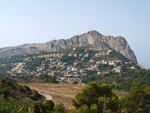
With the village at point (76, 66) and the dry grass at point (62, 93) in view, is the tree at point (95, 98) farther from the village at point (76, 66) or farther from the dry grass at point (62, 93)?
the village at point (76, 66)

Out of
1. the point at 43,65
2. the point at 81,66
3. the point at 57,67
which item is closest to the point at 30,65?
the point at 43,65

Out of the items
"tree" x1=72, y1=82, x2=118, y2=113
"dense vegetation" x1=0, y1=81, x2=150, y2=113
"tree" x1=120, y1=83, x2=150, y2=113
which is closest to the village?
"tree" x1=120, y1=83, x2=150, y2=113

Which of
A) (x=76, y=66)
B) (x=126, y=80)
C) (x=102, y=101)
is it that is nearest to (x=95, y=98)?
(x=102, y=101)

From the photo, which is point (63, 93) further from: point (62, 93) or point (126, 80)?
point (126, 80)

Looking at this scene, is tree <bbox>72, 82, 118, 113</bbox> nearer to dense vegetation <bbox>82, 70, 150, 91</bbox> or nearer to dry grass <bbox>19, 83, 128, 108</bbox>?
dry grass <bbox>19, 83, 128, 108</bbox>

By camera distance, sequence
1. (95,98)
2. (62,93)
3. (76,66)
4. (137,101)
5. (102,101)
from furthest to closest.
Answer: (76,66) → (62,93) → (137,101) → (95,98) → (102,101)

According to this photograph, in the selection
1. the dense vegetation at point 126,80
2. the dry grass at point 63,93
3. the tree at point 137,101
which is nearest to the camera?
the tree at point 137,101

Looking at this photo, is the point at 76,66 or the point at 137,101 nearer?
the point at 137,101

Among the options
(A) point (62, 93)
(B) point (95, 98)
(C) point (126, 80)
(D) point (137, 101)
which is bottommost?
(C) point (126, 80)

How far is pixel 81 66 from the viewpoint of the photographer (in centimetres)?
15750

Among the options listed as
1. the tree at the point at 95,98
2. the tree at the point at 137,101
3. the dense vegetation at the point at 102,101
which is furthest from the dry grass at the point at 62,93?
the tree at the point at 95,98

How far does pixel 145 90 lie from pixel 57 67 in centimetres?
14458

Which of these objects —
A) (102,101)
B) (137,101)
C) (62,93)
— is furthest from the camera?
(62,93)

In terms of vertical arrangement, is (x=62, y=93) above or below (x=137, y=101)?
below
